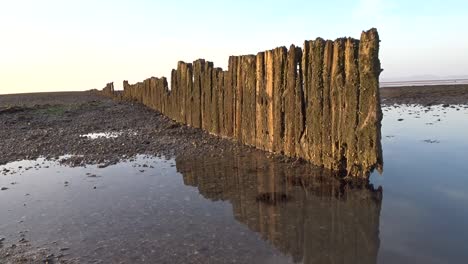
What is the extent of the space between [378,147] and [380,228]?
1.79m

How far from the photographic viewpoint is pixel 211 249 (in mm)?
3854

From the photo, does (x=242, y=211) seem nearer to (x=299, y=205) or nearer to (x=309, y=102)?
(x=299, y=205)

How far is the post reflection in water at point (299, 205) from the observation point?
375 cm

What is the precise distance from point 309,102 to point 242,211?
284 centimetres

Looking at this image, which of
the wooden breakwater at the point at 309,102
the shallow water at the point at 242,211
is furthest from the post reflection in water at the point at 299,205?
the wooden breakwater at the point at 309,102

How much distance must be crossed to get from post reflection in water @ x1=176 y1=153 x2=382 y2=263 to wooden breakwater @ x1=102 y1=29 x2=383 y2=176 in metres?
0.49

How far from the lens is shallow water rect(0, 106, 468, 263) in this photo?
3.74m

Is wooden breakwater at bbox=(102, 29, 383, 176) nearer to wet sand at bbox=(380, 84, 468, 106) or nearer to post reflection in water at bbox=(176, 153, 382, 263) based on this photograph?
post reflection in water at bbox=(176, 153, 382, 263)

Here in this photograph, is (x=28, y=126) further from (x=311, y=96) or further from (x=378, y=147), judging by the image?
(x=378, y=147)

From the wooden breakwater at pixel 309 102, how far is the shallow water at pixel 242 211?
0.52 m

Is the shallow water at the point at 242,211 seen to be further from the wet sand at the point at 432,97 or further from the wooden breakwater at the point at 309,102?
Answer: the wet sand at the point at 432,97

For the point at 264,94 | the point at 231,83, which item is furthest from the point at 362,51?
the point at 231,83

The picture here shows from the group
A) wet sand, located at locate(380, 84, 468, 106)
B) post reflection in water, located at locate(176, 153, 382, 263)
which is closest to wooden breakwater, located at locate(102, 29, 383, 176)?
post reflection in water, located at locate(176, 153, 382, 263)

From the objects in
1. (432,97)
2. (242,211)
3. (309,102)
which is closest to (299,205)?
(242,211)
